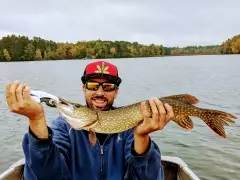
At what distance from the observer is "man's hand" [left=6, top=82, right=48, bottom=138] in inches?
93.6

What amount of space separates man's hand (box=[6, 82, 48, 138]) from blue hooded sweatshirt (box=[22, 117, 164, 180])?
5.3 inches

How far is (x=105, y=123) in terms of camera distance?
299 centimetres

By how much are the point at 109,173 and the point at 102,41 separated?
105m

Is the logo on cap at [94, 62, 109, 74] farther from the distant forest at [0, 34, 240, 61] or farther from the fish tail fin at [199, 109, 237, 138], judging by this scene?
the distant forest at [0, 34, 240, 61]

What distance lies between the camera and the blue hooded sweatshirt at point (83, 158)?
2.76 metres

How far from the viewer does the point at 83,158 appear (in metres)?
3.17

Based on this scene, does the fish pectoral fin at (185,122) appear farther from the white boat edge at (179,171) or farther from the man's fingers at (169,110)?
the white boat edge at (179,171)

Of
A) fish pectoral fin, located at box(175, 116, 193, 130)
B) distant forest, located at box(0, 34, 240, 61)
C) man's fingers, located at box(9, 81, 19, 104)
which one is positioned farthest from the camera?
distant forest, located at box(0, 34, 240, 61)

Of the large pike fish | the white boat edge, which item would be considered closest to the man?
the large pike fish

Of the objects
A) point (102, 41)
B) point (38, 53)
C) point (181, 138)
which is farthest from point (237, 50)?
point (181, 138)

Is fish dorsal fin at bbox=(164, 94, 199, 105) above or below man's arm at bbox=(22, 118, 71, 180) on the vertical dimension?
above

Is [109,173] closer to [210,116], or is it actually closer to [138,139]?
[138,139]

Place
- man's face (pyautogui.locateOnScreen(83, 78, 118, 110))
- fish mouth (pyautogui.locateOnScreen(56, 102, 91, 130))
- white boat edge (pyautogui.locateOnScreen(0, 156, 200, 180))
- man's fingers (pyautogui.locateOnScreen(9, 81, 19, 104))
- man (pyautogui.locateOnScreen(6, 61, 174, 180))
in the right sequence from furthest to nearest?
white boat edge (pyautogui.locateOnScreen(0, 156, 200, 180)) → man's face (pyautogui.locateOnScreen(83, 78, 118, 110)) → fish mouth (pyautogui.locateOnScreen(56, 102, 91, 130)) → man (pyautogui.locateOnScreen(6, 61, 174, 180)) → man's fingers (pyautogui.locateOnScreen(9, 81, 19, 104))

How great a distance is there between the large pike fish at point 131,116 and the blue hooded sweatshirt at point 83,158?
218 mm
